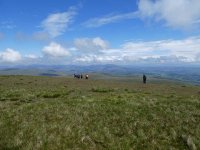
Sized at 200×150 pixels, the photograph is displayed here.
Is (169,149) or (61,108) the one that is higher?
(61,108)

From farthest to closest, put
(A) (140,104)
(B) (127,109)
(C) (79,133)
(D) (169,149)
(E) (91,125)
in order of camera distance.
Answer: (A) (140,104)
(B) (127,109)
(E) (91,125)
(C) (79,133)
(D) (169,149)

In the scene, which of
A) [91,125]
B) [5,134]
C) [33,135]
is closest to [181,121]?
[91,125]

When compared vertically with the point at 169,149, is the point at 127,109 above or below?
above

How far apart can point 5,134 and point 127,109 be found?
32.9 feet

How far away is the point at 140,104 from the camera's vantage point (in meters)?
24.8

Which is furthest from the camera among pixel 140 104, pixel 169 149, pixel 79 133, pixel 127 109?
pixel 140 104

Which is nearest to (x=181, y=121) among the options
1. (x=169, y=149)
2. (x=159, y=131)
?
(x=159, y=131)

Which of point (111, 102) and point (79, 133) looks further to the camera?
point (111, 102)

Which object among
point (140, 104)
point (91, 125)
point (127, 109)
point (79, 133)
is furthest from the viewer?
point (140, 104)

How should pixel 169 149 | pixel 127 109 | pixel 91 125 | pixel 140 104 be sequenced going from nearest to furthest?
pixel 169 149, pixel 91 125, pixel 127 109, pixel 140 104

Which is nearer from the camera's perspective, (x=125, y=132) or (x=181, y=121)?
(x=125, y=132)

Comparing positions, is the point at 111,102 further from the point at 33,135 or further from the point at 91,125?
the point at 33,135

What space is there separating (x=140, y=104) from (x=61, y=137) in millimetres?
9554

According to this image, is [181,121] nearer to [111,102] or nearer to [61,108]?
[111,102]
